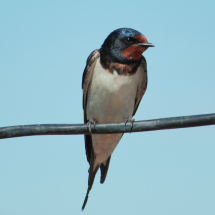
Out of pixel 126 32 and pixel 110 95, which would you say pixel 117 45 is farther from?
pixel 110 95

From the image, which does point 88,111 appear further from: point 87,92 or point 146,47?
point 146,47

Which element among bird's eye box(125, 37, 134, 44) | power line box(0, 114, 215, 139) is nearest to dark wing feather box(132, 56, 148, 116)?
bird's eye box(125, 37, 134, 44)

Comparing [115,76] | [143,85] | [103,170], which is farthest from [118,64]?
[103,170]

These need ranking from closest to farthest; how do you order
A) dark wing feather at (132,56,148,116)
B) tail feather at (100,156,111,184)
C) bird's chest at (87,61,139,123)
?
bird's chest at (87,61,139,123)
dark wing feather at (132,56,148,116)
tail feather at (100,156,111,184)

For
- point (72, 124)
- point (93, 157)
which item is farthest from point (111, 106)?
point (72, 124)

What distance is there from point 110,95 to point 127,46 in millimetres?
524

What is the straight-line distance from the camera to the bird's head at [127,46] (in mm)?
4047

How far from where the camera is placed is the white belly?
156 inches

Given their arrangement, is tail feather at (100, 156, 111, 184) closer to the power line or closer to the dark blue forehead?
the dark blue forehead

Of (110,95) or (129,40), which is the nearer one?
(110,95)

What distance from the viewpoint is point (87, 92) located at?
4.36 metres

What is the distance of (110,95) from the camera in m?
4.00

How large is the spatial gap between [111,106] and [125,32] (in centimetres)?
76

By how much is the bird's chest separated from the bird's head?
165mm
